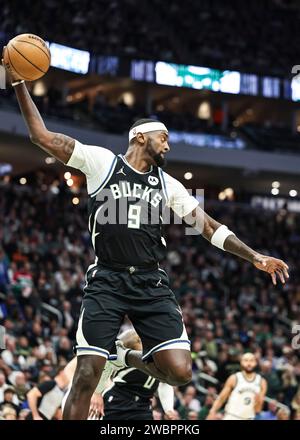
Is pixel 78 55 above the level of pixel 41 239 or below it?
above

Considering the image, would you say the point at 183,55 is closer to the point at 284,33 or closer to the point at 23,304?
the point at 284,33

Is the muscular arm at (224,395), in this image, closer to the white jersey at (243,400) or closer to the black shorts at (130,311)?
the white jersey at (243,400)

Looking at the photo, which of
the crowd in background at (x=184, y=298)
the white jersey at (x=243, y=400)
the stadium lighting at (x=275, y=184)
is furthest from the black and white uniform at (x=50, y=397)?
the stadium lighting at (x=275, y=184)

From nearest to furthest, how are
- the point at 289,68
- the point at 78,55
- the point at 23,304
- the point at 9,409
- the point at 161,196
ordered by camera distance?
the point at 161,196 → the point at 9,409 → the point at 23,304 → the point at 78,55 → the point at 289,68

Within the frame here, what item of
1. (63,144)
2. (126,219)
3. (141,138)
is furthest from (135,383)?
(63,144)

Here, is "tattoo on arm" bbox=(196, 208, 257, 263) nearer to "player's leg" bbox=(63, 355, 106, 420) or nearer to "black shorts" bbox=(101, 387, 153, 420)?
"player's leg" bbox=(63, 355, 106, 420)

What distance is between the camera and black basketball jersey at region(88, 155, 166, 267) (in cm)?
702

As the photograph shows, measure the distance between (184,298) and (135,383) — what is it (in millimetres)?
14500

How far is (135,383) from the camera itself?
9281 mm

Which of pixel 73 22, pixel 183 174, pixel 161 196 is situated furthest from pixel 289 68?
pixel 161 196

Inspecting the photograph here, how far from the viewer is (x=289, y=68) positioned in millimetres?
37125

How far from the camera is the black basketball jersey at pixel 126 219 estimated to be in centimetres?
702

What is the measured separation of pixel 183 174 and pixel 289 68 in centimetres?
699

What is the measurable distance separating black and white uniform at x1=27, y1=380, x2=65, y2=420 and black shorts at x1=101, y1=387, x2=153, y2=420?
232cm
